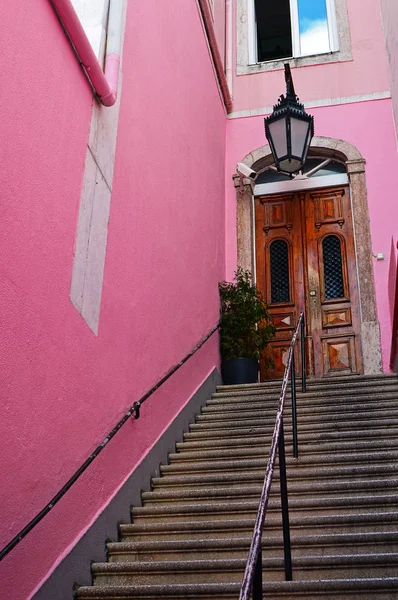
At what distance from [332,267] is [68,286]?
5.10m

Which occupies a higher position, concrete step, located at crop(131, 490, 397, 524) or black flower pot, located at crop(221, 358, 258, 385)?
black flower pot, located at crop(221, 358, 258, 385)

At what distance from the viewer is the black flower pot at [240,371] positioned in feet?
23.3

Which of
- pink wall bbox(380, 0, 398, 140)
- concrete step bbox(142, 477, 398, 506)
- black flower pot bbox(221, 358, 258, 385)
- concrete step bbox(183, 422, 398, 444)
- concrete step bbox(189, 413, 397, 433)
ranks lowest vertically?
concrete step bbox(142, 477, 398, 506)

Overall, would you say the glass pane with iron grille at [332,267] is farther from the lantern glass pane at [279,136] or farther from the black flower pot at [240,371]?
the lantern glass pane at [279,136]

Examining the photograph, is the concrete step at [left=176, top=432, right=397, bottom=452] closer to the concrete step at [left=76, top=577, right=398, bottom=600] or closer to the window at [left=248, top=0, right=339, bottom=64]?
the concrete step at [left=76, top=577, right=398, bottom=600]

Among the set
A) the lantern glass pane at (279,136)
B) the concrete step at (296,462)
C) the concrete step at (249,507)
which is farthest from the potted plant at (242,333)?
the concrete step at (249,507)

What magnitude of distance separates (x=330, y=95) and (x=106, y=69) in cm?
520

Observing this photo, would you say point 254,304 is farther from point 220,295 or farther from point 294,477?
point 294,477

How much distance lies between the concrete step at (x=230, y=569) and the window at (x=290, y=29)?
7803 millimetres

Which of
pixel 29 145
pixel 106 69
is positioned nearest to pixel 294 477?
pixel 29 145

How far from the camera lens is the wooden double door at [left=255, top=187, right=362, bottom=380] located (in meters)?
7.77

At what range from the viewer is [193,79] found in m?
7.37

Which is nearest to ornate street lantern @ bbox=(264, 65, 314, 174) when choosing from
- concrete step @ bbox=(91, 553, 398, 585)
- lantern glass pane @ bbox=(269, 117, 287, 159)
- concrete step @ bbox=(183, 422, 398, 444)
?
lantern glass pane @ bbox=(269, 117, 287, 159)

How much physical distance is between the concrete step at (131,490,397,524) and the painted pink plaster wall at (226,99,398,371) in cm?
389
